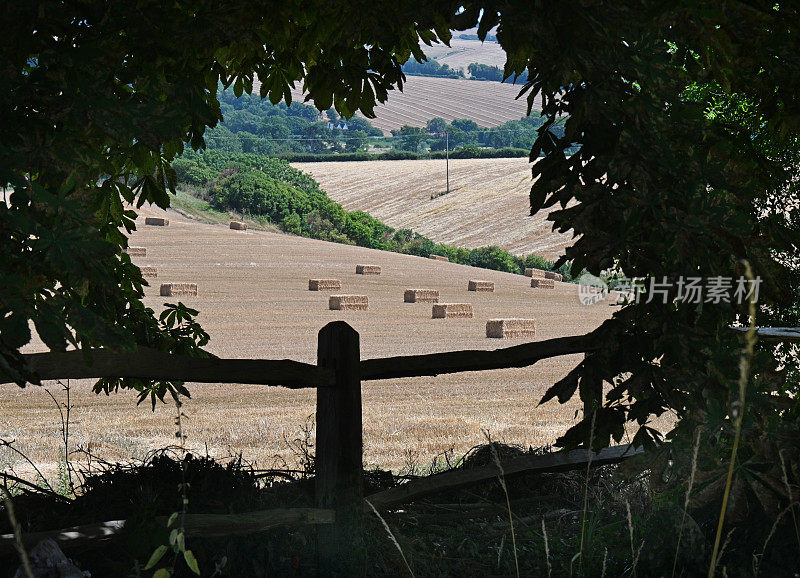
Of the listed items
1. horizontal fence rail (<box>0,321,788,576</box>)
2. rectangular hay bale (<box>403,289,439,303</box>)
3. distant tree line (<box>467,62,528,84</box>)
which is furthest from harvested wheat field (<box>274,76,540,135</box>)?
horizontal fence rail (<box>0,321,788,576</box>)

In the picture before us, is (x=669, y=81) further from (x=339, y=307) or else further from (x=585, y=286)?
(x=585, y=286)

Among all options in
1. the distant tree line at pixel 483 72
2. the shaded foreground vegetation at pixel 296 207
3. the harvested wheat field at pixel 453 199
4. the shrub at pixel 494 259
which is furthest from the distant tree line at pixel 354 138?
the distant tree line at pixel 483 72

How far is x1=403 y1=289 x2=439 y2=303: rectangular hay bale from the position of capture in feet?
74.9

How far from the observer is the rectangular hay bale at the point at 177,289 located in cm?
2138

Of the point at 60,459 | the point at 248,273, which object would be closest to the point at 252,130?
the point at 248,273

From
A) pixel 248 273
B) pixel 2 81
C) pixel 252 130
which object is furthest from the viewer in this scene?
pixel 252 130

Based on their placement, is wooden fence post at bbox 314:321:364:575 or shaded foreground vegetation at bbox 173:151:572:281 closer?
wooden fence post at bbox 314:321:364:575

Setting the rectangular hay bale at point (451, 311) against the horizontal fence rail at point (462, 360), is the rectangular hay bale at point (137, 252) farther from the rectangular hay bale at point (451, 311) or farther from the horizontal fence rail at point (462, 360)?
the horizontal fence rail at point (462, 360)

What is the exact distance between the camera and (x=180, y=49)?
3166mm

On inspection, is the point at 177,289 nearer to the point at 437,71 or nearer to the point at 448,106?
the point at 448,106

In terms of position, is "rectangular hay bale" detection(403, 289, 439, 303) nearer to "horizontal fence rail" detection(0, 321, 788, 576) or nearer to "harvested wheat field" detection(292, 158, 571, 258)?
"harvested wheat field" detection(292, 158, 571, 258)

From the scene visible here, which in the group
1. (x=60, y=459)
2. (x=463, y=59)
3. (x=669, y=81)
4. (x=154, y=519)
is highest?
(x=463, y=59)

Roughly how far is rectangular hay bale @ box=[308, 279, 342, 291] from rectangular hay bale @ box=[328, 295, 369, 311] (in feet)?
7.30

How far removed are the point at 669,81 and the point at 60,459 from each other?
586 centimetres
